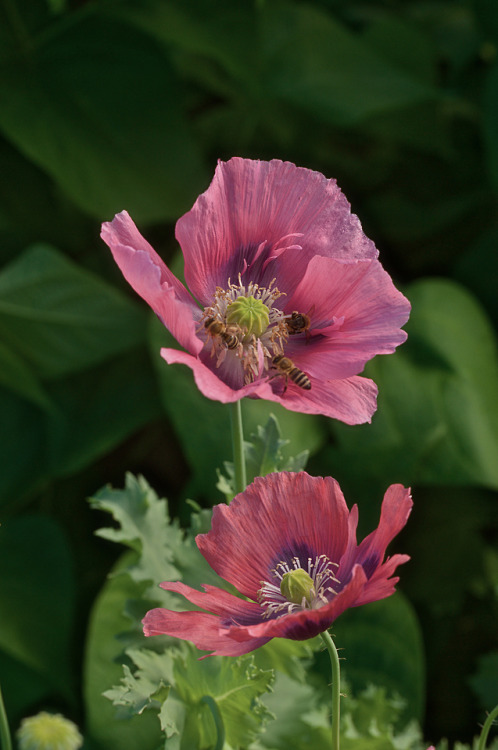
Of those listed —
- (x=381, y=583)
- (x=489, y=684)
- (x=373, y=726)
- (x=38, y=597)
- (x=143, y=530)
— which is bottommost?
(x=38, y=597)

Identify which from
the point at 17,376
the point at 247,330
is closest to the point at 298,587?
the point at 247,330

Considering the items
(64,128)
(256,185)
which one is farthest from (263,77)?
(256,185)

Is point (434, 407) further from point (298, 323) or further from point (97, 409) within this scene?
point (298, 323)

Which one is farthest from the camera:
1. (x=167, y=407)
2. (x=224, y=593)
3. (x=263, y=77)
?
(x=263, y=77)

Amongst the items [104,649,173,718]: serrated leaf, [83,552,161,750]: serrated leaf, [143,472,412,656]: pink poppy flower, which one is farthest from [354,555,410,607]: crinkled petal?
[83,552,161,750]: serrated leaf

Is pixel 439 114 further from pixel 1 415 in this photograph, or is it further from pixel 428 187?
pixel 1 415

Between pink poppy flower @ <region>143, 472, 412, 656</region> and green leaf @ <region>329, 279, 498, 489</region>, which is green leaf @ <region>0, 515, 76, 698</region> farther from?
pink poppy flower @ <region>143, 472, 412, 656</region>

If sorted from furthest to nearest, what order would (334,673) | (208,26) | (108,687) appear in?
1. (208,26)
2. (108,687)
3. (334,673)
